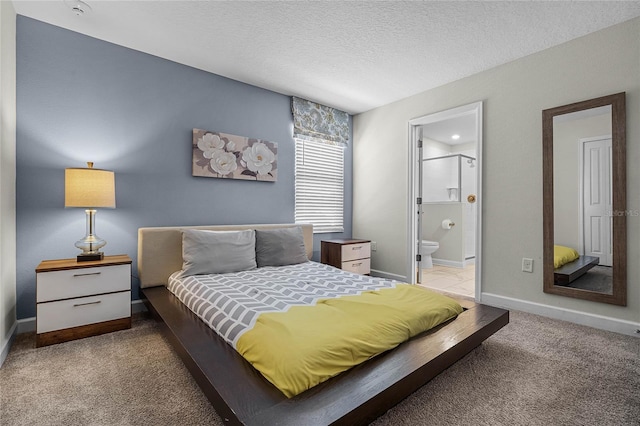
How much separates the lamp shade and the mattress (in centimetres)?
90

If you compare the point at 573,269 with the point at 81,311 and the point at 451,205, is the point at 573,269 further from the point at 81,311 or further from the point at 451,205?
the point at 81,311

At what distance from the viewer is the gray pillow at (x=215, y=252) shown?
106 inches

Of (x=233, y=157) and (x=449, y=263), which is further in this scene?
(x=449, y=263)

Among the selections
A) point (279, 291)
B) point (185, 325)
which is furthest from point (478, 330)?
point (185, 325)

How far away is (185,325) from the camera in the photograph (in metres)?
1.89

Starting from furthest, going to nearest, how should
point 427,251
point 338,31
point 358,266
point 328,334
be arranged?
point 427,251 → point 358,266 → point 338,31 → point 328,334

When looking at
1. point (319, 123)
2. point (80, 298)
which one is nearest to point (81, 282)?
point (80, 298)

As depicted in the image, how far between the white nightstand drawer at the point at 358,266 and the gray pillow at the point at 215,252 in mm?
1385

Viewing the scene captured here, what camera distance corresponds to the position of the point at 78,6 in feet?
7.42

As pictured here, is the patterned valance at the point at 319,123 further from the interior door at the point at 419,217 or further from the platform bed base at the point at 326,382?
the platform bed base at the point at 326,382

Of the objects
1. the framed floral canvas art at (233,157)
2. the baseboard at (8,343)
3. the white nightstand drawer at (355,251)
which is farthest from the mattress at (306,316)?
the framed floral canvas art at (233,157)

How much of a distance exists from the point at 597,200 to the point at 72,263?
4.39 metres

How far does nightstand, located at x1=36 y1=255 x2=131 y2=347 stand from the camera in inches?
83.8

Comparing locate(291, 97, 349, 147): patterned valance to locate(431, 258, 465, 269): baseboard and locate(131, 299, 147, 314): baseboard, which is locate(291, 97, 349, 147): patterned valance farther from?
locate(431, 258, 465, 269): baseboard
